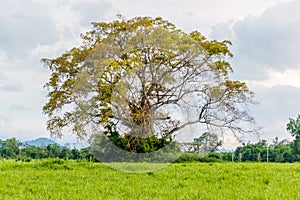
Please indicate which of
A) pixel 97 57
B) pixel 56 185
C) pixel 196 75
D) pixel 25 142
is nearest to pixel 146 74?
pixel 196 75

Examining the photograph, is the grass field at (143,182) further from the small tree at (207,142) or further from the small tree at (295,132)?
the small tree at (295,132)

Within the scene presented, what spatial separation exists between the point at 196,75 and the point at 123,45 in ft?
7.50

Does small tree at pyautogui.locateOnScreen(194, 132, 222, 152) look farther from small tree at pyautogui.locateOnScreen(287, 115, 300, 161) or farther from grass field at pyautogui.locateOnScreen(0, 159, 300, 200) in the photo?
small tree at pyautogui.locateOnScreen(287, 115, 300, 161)

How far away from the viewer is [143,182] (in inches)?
272

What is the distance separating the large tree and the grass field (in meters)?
1.22

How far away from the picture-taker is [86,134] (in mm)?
10695

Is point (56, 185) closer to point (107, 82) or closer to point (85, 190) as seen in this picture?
point (85, 190)

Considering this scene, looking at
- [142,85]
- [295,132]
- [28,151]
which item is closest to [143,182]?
[142,85]

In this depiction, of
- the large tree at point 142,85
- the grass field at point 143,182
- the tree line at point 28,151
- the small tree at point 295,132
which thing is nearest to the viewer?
the grass field at point 143,182

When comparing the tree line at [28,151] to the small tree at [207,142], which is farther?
the tree line at [28,151]

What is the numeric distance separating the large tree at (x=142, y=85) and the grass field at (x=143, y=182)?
1.22 metres

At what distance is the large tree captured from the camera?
350 inches

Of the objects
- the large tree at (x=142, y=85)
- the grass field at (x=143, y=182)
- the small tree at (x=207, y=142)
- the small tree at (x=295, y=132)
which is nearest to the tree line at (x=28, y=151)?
the large tree at (x=142, y=85)

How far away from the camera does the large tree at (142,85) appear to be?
8.89 metres
